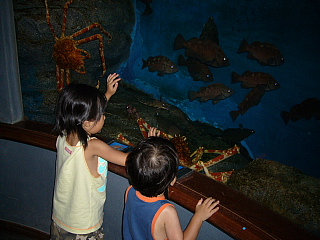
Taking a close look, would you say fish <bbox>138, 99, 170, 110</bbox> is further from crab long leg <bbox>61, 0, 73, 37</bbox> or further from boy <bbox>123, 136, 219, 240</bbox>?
boy <bbox>123, 136, 219, 240</bbox>

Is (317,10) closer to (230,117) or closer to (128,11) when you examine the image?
(230,117)

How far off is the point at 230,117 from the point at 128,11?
2.34 m

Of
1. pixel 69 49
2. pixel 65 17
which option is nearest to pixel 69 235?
pixel 69 49

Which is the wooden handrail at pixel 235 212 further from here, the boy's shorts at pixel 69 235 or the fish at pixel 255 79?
the fish at pixel 255 79

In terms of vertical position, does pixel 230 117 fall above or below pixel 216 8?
below

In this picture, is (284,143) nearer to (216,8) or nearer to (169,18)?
(216,8)

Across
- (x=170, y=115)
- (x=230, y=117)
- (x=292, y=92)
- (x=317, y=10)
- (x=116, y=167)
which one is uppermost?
(x=317, y=10)

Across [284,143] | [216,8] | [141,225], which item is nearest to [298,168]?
[284,143]

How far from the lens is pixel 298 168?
3.08 metres

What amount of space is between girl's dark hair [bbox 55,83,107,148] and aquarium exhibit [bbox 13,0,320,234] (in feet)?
7.67

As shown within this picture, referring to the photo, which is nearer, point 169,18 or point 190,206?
point 190,206

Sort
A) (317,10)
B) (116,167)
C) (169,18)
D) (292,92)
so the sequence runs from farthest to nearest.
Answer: (169,18) < (292,92) < (317,10) < (116,167)

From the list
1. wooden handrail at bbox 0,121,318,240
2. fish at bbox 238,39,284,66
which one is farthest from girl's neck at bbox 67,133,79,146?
fish at bbox 238,39,284,66

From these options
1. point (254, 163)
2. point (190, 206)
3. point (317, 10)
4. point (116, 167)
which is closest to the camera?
point (190, 206)
